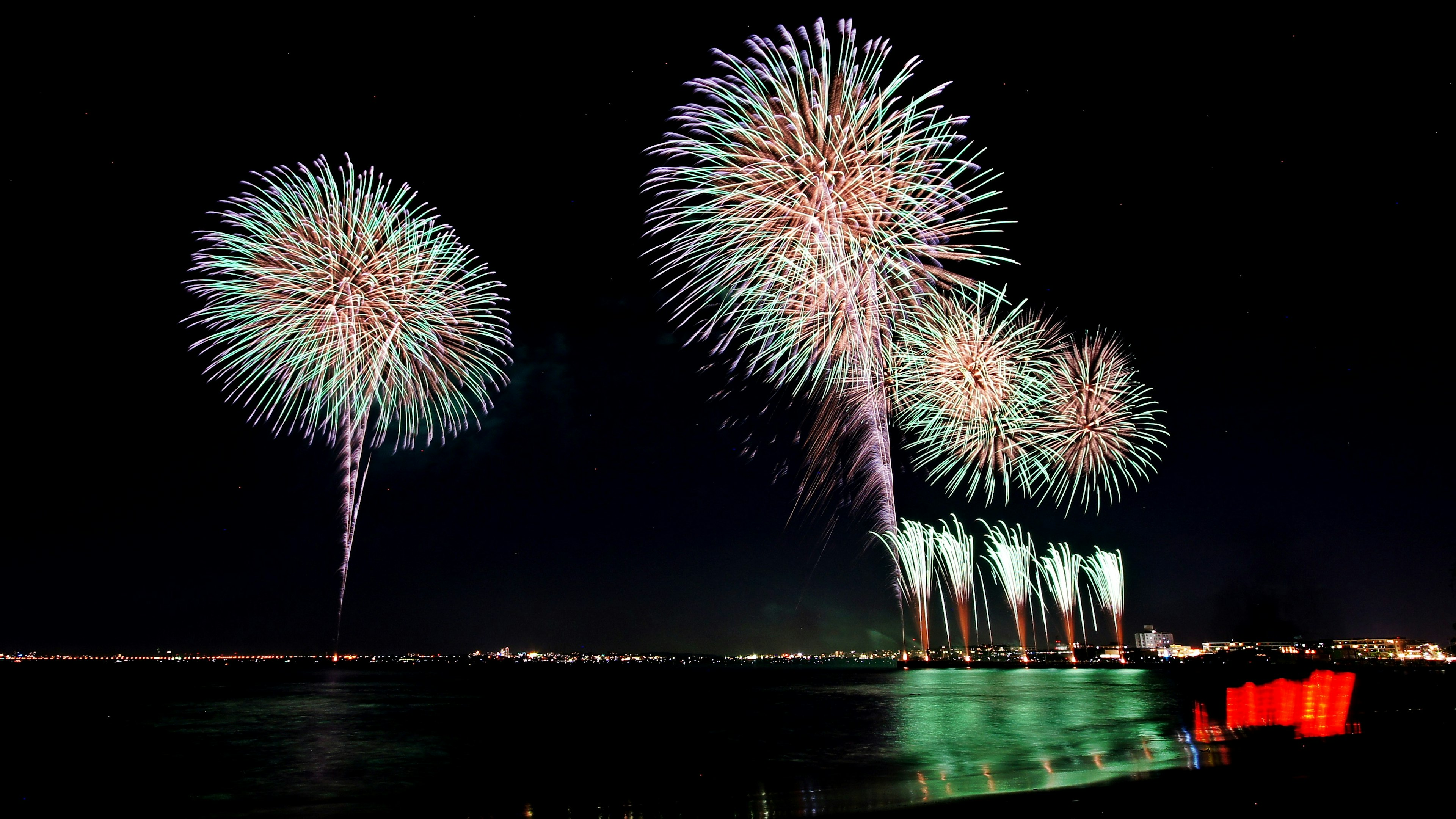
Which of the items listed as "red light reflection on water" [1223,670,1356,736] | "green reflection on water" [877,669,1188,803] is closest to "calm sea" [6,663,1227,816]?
"green reflection on water" [877,669,1188,803]

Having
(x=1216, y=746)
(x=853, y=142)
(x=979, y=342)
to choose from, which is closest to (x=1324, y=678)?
(x=1216, y=746)

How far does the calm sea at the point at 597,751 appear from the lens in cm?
1847

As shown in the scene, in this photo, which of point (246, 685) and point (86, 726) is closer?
point (86, 726)

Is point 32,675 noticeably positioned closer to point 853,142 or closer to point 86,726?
point 86,726

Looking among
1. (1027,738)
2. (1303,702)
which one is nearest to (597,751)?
(1027,738)

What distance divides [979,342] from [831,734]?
17.2 metres

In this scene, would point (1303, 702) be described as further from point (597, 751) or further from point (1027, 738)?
point (597, 751)

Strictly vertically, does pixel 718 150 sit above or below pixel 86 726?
above

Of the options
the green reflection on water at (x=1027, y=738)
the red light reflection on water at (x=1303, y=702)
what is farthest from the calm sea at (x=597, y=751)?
the red light reflection on water at (x=1303, y=702)

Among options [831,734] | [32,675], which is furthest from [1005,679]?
[32,675]

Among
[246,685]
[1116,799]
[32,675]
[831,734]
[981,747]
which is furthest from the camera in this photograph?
[32,675]

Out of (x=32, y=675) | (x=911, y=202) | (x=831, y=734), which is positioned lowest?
(x=32, y=675)

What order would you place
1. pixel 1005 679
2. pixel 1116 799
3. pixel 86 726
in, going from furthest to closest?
pixel 1005 679
pixel 86 726
pixel 1116 799

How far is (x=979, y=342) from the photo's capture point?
29250 millimetres
